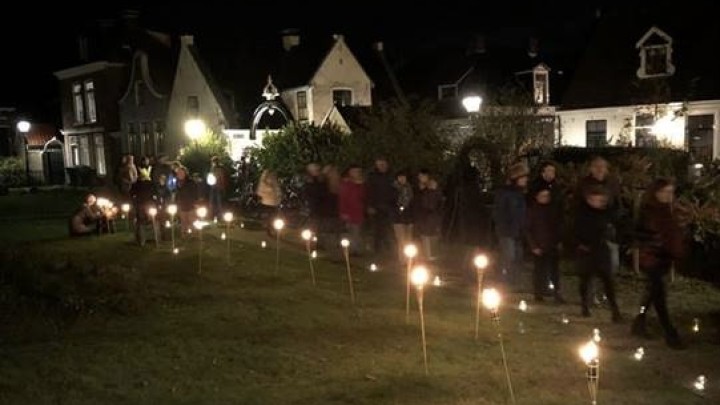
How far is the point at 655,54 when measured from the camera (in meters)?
34.8

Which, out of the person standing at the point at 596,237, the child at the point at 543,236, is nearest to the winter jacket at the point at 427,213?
the child at the point at 543,236

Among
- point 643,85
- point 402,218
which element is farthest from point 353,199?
point 643,85

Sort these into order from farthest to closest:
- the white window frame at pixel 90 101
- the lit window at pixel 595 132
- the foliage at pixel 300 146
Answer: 1. the white window frame at pixel 90 101
2. the lit window at pixel 595 132
3. the foliage at pixel 300 146

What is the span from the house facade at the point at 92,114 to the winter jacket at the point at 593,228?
40.5 m

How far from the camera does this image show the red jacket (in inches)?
570

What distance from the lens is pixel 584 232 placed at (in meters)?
9.78

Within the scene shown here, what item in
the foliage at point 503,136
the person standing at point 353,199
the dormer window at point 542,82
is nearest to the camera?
the person standing at point 353,199

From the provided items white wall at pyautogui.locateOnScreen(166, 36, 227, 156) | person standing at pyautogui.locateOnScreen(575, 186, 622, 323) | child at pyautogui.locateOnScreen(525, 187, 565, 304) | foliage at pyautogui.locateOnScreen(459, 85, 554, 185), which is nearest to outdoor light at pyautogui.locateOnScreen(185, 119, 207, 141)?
white wall at pyautogui.locateOnScreen(166, 36, 227, 156)

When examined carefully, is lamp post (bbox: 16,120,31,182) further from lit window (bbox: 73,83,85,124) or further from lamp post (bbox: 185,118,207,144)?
lamp post (bbox: 185,118,207,144)

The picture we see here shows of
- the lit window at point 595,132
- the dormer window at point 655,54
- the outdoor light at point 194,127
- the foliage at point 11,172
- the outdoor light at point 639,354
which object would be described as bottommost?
the outdoor light at point 639,354

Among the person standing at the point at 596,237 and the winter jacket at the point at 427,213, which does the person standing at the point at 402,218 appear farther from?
the person standing at the point at 596,237

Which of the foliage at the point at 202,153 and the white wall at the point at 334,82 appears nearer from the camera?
the foliage at the point at 202,153

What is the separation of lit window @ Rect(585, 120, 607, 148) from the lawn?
953 inches

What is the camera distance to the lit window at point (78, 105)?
161 feet
